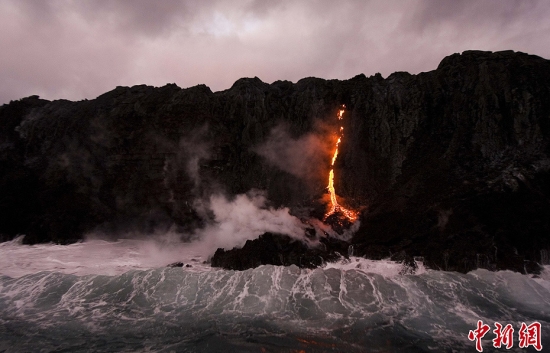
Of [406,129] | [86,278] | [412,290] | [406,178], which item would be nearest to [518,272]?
[412,290]

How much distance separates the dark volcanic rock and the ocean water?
0.64 metres

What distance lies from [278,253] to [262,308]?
194 inches

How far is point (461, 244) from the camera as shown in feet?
58.5

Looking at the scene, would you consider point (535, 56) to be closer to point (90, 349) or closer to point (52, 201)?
point (90, 349)

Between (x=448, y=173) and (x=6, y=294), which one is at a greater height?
(x=448, y=173)

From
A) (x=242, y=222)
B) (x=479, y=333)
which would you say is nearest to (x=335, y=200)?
(x=242, y=222)

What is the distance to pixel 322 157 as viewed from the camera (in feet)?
81.2

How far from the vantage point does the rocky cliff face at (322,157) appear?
62.3ft

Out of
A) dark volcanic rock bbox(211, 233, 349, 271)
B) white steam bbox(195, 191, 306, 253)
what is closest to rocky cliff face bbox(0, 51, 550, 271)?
white steam bbox(195, 191, 306, 253)

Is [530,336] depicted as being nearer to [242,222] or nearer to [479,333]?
[479,333]

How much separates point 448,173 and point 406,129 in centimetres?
413

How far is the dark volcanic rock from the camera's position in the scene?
→ 1841 cm

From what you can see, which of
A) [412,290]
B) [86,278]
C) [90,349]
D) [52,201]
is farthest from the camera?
[52,201]

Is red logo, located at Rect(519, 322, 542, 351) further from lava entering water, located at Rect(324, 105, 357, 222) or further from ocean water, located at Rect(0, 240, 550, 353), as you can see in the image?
lava entering water, located at Rect(324, 105, 357, 222)
